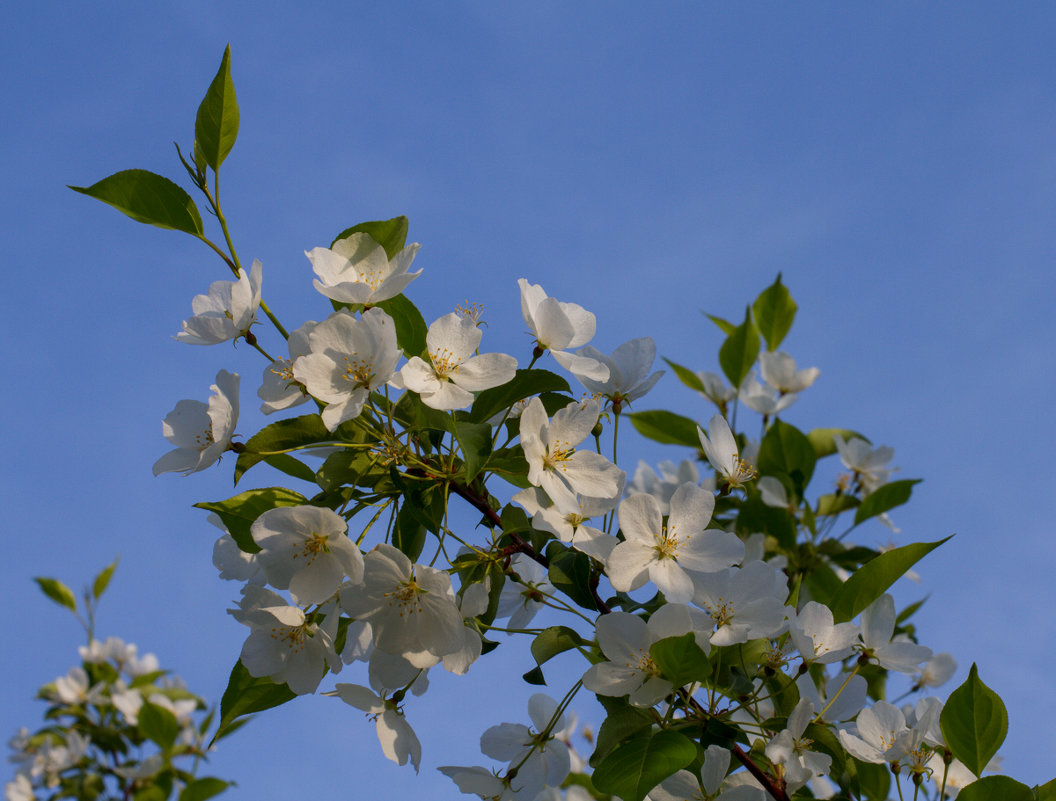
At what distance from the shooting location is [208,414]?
52.6 inches

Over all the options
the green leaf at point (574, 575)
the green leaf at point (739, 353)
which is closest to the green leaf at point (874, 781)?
the green leaf at point (574, 575)

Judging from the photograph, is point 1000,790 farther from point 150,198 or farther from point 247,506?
point 150,198

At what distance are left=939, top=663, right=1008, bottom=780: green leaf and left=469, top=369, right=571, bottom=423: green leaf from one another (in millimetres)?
856

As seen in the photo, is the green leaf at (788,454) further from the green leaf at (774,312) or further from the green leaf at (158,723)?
the green leaf at (158,723)

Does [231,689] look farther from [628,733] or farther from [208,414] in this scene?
[628,733]

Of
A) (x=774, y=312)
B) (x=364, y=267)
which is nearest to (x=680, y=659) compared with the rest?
(x=364, y=267)

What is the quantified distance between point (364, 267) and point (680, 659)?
77 centimetres

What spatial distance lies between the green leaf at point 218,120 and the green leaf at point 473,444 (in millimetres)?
637

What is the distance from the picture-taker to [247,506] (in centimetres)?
127

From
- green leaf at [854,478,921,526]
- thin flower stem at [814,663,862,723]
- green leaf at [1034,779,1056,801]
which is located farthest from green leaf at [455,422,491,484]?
green leaf at [854,478,921,526]

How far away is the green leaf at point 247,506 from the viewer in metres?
1.26

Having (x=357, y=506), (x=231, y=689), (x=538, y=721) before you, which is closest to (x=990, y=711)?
(x=538, y=721)

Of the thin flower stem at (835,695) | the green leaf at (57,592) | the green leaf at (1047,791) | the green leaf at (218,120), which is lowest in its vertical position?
the green leaf at (1047,791)

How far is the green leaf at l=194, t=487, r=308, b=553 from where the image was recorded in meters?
1.26
